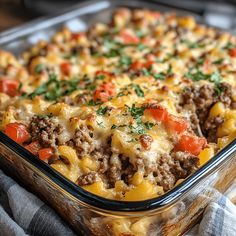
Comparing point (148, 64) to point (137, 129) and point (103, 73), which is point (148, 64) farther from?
point (137, 129)

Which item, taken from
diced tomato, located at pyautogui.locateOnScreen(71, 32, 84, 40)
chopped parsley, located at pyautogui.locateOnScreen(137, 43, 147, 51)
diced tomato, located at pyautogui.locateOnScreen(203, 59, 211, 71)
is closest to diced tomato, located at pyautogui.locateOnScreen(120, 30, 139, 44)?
chopped parsley, located at pyautogui.locateOnScreen(137, 43, 147, 51)

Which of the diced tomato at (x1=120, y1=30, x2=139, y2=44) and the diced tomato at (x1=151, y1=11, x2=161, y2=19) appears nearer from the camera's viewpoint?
the diced tomato at (x1=120, y1=30, x2=139, y2=44)

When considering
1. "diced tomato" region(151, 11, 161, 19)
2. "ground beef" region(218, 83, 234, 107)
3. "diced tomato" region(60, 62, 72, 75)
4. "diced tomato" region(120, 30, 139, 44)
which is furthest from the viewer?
"diced tomato" region(151, 11, 161, 19)

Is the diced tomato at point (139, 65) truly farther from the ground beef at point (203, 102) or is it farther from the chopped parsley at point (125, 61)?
the ground beef at point (203, 102)

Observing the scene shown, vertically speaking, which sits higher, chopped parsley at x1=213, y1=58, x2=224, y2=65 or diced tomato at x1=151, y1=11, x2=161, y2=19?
diced tomato at x1=151, y1=11, x2=161, y2=19

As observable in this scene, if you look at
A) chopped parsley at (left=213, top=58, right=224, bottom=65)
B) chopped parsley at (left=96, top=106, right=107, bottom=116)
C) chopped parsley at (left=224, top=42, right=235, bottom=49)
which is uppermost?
chopped parsley at (left=224, top=42, right=235, bottom=49)

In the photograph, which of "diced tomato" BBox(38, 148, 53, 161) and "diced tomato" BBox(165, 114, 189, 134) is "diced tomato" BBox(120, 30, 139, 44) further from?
"diced tomato" BBox(38, 148, 53, 161)
